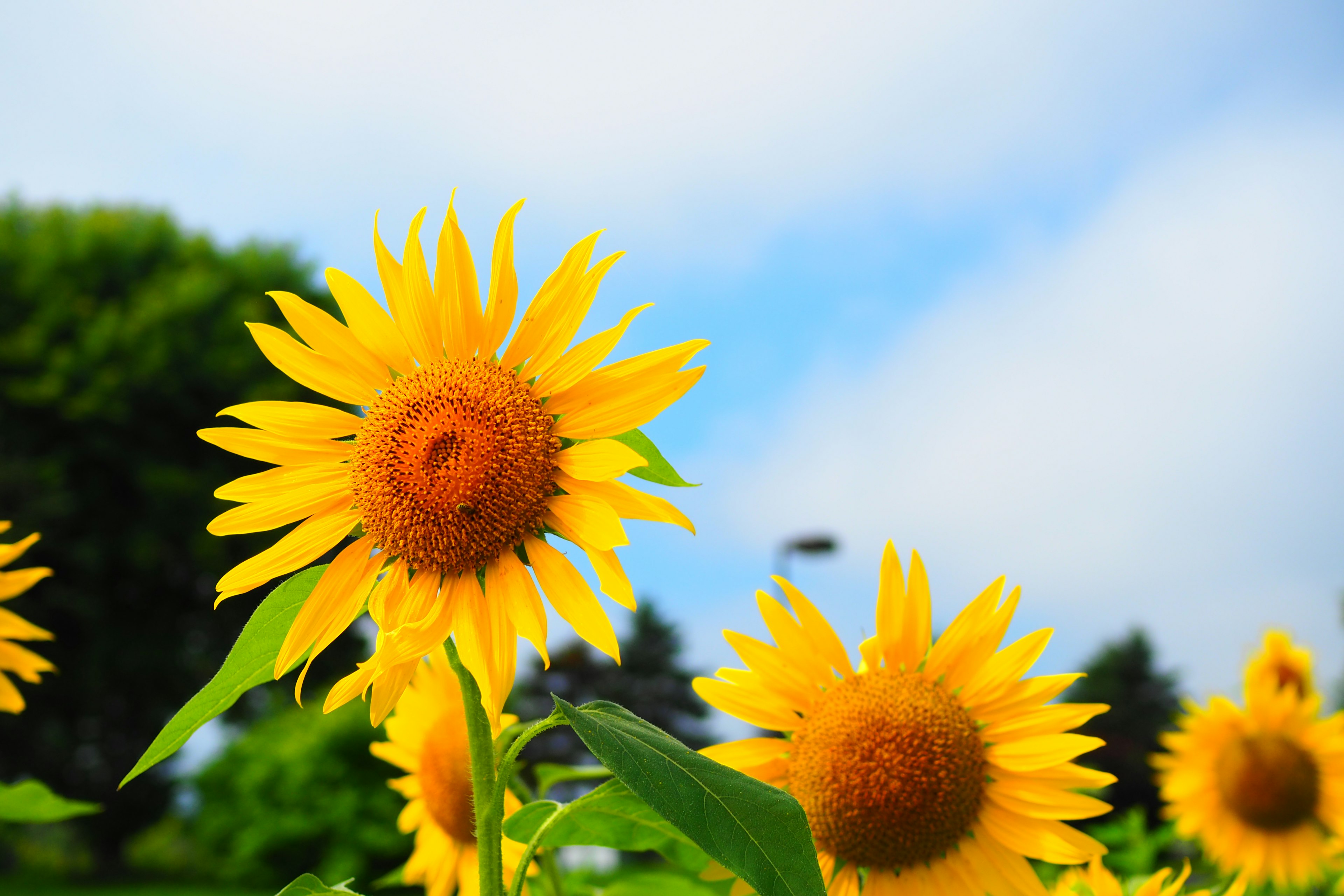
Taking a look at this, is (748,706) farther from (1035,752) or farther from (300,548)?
(300,548)

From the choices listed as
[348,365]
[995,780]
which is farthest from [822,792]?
[348,365]

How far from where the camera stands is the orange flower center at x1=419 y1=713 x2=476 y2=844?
7.57ft

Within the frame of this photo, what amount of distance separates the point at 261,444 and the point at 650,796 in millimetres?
734

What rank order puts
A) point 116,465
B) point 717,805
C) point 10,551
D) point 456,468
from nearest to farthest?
point 717,805 → point 456,468 → point 10,551 → point 116,465

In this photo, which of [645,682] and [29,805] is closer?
[29,805]

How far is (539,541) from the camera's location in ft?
4.46

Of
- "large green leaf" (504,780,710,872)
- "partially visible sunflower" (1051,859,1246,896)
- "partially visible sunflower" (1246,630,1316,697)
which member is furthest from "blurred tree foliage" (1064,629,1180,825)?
"large green leaf" (504,780,710,872)

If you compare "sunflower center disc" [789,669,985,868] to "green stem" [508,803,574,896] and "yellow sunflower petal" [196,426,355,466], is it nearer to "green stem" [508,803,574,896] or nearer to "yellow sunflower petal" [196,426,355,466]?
"green stem" [508,803,574,896]

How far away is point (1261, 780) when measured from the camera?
449cm

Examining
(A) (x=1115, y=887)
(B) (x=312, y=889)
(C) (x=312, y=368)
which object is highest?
(C) (x=312, y=368)

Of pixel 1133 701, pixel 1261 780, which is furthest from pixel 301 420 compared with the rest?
pixel 1133 701

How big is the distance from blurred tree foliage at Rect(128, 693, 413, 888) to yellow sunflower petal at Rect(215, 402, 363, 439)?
8897 mm

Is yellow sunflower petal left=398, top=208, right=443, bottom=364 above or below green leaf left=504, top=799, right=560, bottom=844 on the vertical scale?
above

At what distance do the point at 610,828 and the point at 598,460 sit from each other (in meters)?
0.57
